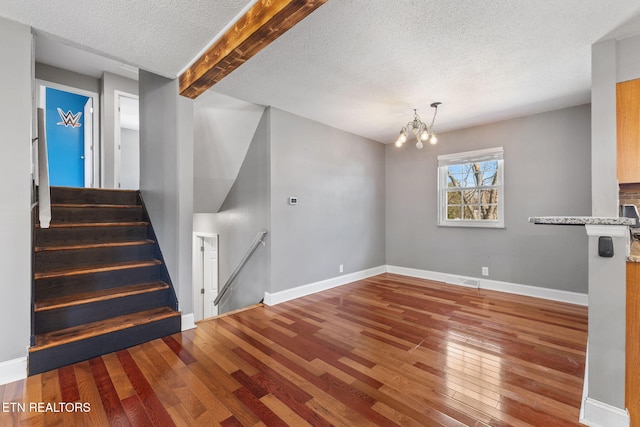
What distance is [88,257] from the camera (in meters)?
2.84

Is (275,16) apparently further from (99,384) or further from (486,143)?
(486,143)

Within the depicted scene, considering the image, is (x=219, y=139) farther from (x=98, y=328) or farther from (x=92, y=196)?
(x=98, y=328)

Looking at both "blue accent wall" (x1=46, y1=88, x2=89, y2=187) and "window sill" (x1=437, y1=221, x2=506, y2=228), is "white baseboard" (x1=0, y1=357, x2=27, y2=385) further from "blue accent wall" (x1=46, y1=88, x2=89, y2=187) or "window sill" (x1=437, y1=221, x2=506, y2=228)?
"window sill" (x1=437, y1=221, x2=506, y2=228)

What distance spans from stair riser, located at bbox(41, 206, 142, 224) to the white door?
1.66m

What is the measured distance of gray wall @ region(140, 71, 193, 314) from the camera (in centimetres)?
291

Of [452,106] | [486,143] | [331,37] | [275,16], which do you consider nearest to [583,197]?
[486,143]

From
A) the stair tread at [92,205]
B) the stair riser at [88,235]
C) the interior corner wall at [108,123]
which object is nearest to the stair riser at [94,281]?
the stair riser at [88,235]

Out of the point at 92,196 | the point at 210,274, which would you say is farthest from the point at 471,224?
the point at 92,196

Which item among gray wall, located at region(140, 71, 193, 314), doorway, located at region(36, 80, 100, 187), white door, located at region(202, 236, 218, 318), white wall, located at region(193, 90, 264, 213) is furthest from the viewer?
white door, located at region(202, 236, 218, 318)

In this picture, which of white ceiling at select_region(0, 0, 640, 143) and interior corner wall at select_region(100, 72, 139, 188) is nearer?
white ceiling at select_region(0, 0, 640, 143)

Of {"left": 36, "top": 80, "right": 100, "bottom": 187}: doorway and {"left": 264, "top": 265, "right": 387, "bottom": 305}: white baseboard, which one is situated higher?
{"left": 36, "top": 80, "right": 100, "bottom": 187}: doorway

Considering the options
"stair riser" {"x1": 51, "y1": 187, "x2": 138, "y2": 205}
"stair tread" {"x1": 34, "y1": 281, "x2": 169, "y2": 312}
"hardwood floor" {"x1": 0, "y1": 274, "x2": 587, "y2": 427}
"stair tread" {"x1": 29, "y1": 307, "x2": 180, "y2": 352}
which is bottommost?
"hardwood floor" {"x1": 0, "y1": 274, "x2": 587, "y2": 427}

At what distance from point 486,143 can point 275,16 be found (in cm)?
388

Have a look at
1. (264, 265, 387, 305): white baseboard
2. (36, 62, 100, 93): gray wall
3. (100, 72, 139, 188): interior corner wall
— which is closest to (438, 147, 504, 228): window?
(264, 265, 387, 305): white baseboard
